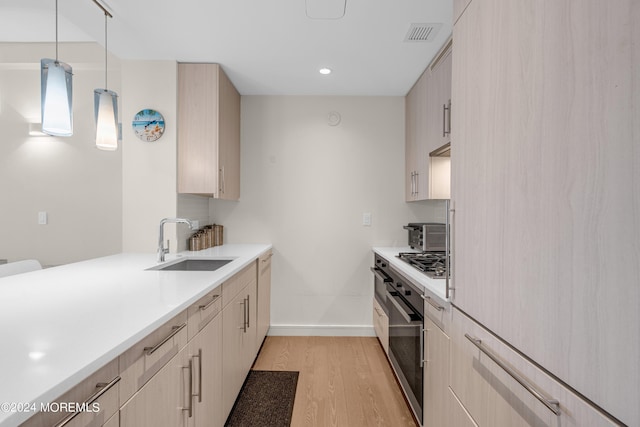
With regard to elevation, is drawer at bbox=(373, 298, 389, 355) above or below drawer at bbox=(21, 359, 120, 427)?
below

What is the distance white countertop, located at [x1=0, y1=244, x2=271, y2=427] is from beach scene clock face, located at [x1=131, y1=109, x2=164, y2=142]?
1.19 m

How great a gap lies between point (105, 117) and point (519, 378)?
216 cm

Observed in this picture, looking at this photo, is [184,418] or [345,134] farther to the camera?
[345,134]

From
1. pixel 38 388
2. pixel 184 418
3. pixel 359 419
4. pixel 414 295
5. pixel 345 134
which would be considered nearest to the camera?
pixel 38 388

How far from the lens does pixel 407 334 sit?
209cm

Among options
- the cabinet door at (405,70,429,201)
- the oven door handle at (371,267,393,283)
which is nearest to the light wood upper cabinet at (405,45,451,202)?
the cabinet door at (405,70,429,201)

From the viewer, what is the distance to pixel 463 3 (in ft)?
4.38

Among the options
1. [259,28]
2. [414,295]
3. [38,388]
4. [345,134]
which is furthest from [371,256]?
[38,388]

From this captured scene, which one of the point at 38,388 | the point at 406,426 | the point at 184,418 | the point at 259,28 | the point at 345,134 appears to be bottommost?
the point at 406,426

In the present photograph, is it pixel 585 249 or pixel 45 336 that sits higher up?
pixel 585 249

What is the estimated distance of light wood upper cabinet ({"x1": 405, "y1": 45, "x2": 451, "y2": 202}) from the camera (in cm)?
232

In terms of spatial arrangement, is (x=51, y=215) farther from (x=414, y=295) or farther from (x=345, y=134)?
(x=414, y=295)

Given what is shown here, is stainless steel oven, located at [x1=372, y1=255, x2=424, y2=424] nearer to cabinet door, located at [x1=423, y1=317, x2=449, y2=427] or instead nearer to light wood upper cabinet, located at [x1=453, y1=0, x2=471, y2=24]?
cabinet door, located at [x1=423, y1=317, x2=449, y2=427]

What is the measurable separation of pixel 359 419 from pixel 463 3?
2266mm
